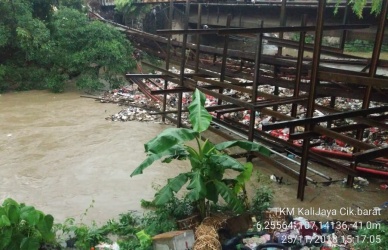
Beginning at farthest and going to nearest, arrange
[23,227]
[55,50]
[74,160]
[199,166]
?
1. [55,50]
2. [74,160]
3. [199,166]
4. [23,227]

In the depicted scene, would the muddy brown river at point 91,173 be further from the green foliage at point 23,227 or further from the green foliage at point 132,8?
the green foliage at point 132,8

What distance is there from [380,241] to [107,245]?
2.81m

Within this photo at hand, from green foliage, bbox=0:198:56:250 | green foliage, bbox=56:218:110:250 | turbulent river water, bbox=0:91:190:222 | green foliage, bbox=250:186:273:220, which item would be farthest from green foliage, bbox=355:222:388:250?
green foliage, bbox=0:198:56:250

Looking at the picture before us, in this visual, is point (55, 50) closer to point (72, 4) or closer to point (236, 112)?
point (72, 4)

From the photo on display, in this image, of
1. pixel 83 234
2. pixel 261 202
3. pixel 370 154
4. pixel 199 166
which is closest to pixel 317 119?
pixel 370 154

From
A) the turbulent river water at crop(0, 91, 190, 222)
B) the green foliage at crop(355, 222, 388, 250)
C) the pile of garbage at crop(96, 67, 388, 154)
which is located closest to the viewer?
the green foliage at crop(355, 222, 388, 250)

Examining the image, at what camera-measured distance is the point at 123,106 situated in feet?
34.7

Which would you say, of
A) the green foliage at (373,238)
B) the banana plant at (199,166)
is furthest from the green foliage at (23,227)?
the green foliage at (373,238)

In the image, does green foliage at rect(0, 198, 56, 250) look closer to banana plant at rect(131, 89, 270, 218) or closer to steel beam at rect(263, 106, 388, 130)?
banana plant at rect(131, 89, 270, 218)

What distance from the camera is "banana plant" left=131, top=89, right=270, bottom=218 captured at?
12.8ft

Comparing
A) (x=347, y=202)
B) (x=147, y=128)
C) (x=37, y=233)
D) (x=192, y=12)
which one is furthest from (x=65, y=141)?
(x=192, y=12)

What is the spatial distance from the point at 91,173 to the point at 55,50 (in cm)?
755

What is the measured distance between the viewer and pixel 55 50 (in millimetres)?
12258

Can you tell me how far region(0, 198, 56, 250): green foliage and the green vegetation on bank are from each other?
28.5ft
